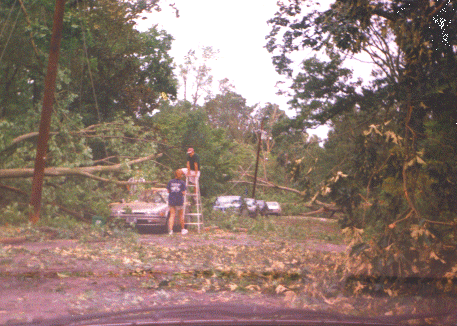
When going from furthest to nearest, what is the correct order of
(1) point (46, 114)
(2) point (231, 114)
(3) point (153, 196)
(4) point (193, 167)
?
(2) point (231, 114) → (3) point (153, 196) → (4) point (193, 167) → (1) point (46, 114)

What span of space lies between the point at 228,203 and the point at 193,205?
190 cm

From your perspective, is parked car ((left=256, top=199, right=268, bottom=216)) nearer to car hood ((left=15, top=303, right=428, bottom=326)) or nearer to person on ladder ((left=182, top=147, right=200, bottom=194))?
person on ladder ((left=182, top=147, right=200, bottom=194))

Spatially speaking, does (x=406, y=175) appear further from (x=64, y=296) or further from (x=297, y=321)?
(x=64, y=296)

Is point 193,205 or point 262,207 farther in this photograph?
point 262,207

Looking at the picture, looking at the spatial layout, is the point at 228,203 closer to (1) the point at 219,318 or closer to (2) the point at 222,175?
(2) the point at 222,175

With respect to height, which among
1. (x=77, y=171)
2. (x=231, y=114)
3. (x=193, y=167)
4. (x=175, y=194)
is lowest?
(x=175, y=194)

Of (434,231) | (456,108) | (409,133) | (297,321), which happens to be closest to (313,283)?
(434,231)

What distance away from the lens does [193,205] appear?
15648 millimetres

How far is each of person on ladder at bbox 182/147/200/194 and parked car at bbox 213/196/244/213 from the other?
1576 mm

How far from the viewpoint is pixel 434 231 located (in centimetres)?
483

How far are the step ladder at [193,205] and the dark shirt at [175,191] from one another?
136 cm

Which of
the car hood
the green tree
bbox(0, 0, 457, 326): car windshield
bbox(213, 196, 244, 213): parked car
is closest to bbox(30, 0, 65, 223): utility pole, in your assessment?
bbox(0, 0, 457, 326): car windshield

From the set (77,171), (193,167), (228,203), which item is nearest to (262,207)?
(228,203)

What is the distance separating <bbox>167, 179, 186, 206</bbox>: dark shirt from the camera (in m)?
13.4
